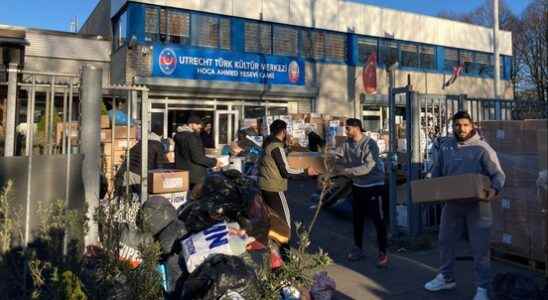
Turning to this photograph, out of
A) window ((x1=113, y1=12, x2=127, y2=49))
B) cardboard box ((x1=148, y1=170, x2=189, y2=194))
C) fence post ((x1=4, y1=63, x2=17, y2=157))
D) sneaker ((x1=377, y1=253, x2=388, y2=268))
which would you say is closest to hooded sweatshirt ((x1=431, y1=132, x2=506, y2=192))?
sneaker ((x1=377, y1=253, x2=388, y2=268))

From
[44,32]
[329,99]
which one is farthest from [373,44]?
[44,32]

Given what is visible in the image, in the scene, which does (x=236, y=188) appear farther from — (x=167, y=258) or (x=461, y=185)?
(x=461, y=185)

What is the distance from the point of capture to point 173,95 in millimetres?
17016

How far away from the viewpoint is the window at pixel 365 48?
21859mm

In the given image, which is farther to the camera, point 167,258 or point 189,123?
point 189,123

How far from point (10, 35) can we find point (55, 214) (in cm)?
1300

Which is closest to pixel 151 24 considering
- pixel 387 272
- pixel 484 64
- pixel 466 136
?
pixel 387 272

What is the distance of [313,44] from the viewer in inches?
798

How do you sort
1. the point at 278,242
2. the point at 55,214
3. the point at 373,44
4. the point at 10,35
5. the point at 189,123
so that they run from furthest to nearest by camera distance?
1. the point at 373,44
2. the point at 10,35
3. the point at 189,123
4. the point at 278,242
5. the point at 55,214

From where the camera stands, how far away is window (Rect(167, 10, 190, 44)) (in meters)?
16.8

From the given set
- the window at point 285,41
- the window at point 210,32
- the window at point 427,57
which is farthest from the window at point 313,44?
the window at point 427,57

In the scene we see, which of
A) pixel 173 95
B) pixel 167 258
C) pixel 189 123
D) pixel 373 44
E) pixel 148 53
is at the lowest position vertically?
pixel 167 258

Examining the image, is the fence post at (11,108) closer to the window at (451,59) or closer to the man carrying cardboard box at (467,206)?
the man carrying cardboard box at (467,206)

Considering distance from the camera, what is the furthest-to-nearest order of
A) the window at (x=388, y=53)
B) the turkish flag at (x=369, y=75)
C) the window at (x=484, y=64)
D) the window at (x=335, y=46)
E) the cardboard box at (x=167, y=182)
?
the window at (x=484, y=64)
the window at (x=388, y=53)
the turkish flag at (x=369, y=75)
the window at (x=335, y=46)
the cardboard box at (x=167, y=182)
